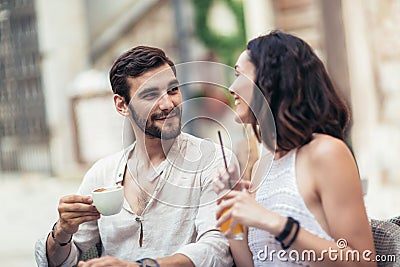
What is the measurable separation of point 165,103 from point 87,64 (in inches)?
239

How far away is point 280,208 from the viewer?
5.19ft

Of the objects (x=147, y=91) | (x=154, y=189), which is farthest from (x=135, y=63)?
(x=154, y=189)

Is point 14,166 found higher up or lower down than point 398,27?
lower down

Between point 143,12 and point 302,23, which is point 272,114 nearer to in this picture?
point 302,23

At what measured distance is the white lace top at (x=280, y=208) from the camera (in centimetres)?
154

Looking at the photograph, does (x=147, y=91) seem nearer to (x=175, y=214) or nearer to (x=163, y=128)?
(x=163, y=128)

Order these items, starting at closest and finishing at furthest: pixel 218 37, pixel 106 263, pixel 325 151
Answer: pixel 325 151 < pixel 106 263 < pixel 218 37

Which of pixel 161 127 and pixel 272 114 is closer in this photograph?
pixel 272 114

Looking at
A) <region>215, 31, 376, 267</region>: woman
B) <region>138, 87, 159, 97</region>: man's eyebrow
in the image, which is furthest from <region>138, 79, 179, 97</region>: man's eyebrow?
<region>215, 31, 376, 267</region>: woman

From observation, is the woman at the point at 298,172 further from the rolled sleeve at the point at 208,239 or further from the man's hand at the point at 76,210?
the man's hand at the point at 76,210

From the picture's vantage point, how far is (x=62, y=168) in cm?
747

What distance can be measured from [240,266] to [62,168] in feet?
19.4

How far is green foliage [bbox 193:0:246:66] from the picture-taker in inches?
280

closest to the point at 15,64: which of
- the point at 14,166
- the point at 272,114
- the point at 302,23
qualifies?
the point at 14,166
